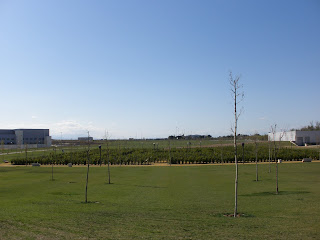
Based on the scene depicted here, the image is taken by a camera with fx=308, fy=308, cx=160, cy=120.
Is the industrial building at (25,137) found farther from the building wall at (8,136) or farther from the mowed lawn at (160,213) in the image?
the mowed lawn at (160,213)

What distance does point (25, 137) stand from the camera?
427 feet

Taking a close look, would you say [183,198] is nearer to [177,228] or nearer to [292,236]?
[177,228]

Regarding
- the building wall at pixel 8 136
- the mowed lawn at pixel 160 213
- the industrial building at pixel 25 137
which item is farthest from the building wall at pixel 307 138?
the building wall at pixel 8 136

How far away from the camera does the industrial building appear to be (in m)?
127

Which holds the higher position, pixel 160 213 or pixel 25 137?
pixel 25 137

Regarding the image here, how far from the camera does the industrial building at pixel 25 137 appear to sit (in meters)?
127

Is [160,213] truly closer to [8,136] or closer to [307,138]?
[307,138]

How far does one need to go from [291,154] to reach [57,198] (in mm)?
46672

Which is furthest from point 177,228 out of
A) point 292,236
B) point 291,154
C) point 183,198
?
point 291,154

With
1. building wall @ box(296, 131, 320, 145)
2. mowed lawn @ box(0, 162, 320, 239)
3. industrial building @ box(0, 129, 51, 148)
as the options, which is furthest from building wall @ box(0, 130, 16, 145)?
mowed lawn @ box(0, 162, 320, 239)

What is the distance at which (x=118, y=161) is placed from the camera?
Result: 54406 millimetres

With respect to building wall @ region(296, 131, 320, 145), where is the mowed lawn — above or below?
below

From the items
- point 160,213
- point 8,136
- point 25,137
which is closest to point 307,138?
point 160,213

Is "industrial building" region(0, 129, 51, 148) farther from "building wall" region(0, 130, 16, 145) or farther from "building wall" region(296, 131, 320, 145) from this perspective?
"building wall" region(296, 131, 320, 145)
